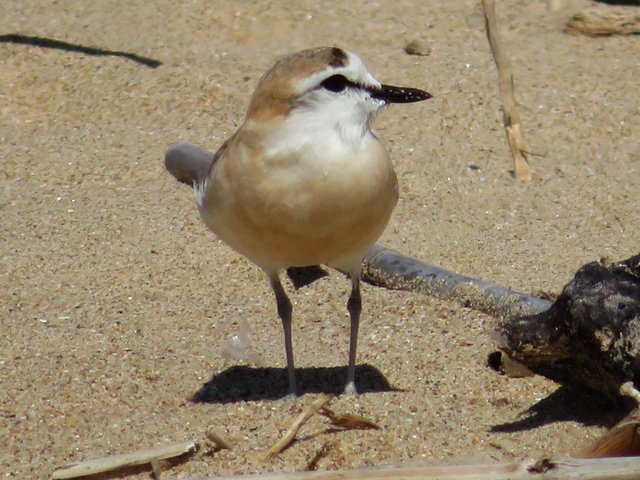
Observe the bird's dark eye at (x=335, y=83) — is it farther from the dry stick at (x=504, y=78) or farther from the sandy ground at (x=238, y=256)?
the dry stick at (x=504, y=78)

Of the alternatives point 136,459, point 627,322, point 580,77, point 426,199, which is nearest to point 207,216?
point 136,459

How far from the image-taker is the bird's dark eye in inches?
135

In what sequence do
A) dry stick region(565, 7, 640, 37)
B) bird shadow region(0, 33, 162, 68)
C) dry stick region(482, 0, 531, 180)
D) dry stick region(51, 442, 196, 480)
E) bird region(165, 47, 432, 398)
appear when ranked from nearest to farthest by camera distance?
dry stick region(51, 442, 196, 480), bird region(165, 47, 432, 398), dry stick region(482, 0, 531, 180), bird shadow region(0, 33, 162, 68), dry stick region(565, 7, 640, 37)

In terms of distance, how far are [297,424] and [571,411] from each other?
0.84 metres

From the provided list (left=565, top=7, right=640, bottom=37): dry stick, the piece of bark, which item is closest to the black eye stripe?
the piece of bark

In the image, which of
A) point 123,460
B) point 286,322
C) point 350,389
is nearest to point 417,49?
point 286,322

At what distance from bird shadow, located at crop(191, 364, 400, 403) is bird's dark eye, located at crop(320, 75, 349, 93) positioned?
1.06 m

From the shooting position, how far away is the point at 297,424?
3.49m

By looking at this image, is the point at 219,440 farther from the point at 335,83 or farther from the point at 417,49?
the point at 417,49

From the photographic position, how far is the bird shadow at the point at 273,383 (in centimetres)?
395

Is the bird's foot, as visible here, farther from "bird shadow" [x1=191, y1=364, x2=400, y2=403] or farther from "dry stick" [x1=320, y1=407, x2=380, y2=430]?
"dry stick" [x1=320, y1=407, x2=380, y2=430]

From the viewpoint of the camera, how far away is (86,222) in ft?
17.7

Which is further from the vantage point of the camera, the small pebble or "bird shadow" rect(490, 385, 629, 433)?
the small pebble

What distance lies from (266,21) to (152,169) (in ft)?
5.96
